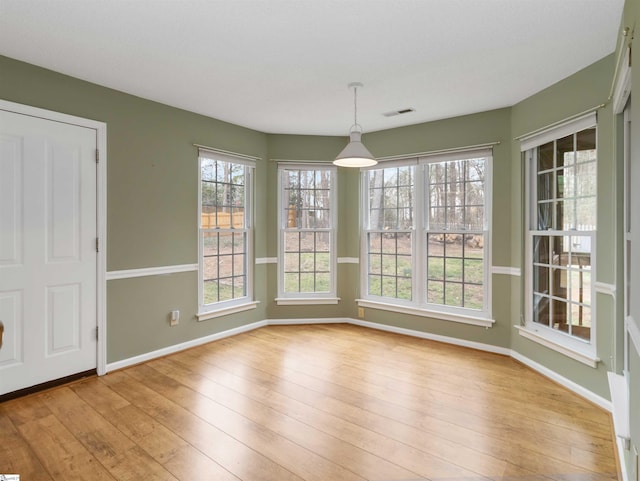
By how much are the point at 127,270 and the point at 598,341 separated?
4.07m

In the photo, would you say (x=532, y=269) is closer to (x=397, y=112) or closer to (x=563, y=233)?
(x=563, y=233)

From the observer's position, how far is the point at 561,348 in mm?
3135

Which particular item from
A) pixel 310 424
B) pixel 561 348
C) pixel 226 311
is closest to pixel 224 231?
pixel 226 311

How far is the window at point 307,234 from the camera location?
5070 mm

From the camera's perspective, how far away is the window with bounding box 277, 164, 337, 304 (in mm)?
5070

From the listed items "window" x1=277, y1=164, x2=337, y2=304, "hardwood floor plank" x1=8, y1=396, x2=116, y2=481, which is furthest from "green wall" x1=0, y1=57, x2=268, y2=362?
"window" x1=277, y1=164, x2=337, y2=304

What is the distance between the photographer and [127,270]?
11.6 ft

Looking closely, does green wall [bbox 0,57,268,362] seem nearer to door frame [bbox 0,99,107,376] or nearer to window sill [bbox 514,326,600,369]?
door frame [bbox 0,99,107,376]

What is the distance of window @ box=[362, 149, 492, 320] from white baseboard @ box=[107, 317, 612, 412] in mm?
328

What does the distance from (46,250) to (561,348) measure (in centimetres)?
437

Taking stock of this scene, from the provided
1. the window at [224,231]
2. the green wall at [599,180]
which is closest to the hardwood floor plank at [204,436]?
the window at [224,231]

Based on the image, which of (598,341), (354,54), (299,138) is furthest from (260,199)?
(598,341)

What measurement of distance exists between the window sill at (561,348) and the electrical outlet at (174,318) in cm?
355

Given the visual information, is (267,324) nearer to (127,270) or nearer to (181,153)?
(127,270)
